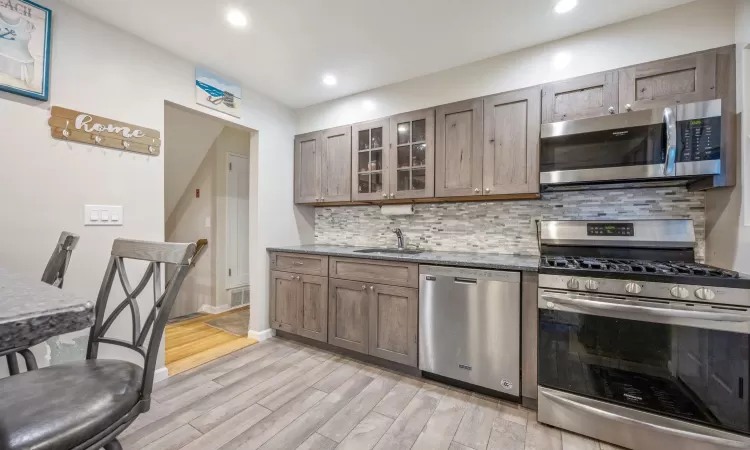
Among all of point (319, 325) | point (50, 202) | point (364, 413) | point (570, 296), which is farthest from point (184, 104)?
point (570, 296)

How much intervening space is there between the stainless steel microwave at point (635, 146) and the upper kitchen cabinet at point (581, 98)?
0.12 metres

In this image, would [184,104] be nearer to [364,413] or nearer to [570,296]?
[364,413]

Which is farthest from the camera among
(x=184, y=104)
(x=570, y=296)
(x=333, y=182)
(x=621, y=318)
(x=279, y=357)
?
(x=333, y=182)

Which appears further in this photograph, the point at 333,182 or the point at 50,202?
the point at 333,182

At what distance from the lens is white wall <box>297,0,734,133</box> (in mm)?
1803

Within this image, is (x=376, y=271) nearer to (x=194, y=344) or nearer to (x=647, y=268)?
(x=647, y=268)

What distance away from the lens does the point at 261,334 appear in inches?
118

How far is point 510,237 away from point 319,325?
185cm

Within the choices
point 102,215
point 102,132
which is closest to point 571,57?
point 102,132

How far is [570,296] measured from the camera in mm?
1692

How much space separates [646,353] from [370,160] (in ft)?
7.79

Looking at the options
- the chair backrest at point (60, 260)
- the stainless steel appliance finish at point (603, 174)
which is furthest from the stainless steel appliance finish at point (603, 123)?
the chair backrest at point (60, 260)

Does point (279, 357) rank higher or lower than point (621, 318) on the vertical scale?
lower

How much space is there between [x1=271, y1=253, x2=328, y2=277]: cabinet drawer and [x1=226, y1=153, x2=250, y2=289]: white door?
48.0 inches
